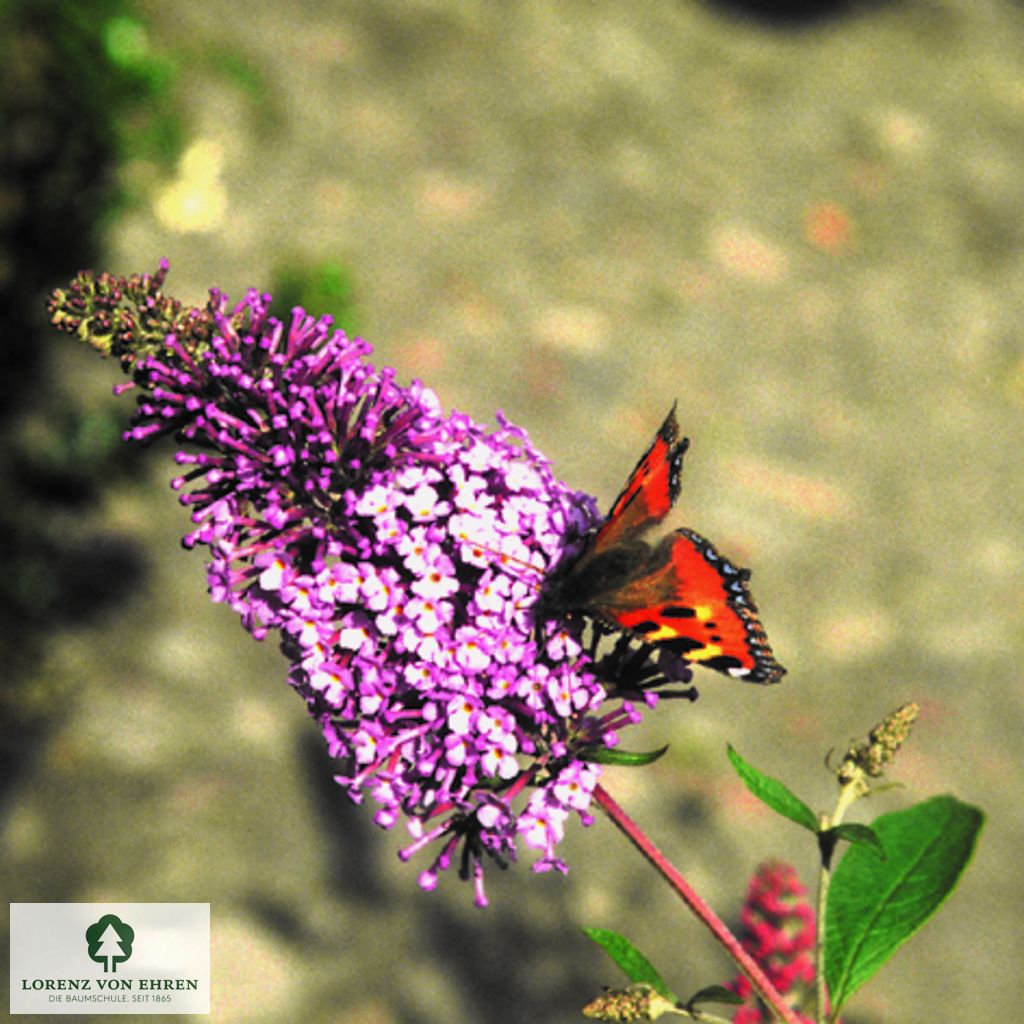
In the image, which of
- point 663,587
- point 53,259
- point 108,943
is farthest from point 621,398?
point 663,587

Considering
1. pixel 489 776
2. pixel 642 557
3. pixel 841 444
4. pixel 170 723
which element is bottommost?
pixel 489 776

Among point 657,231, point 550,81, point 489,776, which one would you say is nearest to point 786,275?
point 657,231

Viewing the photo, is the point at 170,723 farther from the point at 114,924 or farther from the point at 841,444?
the point at 841,444

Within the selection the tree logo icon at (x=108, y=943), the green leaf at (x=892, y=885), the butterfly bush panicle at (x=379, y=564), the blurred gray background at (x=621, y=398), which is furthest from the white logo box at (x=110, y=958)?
the green leaf at (x=892, y=885)

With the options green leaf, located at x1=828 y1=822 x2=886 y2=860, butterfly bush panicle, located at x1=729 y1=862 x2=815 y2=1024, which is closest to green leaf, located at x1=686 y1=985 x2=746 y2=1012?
green leaf, located at x1=828 y1=822 x2=886 y2=860

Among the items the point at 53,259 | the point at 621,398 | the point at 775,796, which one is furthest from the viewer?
the point at 621,398

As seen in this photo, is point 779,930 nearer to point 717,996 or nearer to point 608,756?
point 717,996
